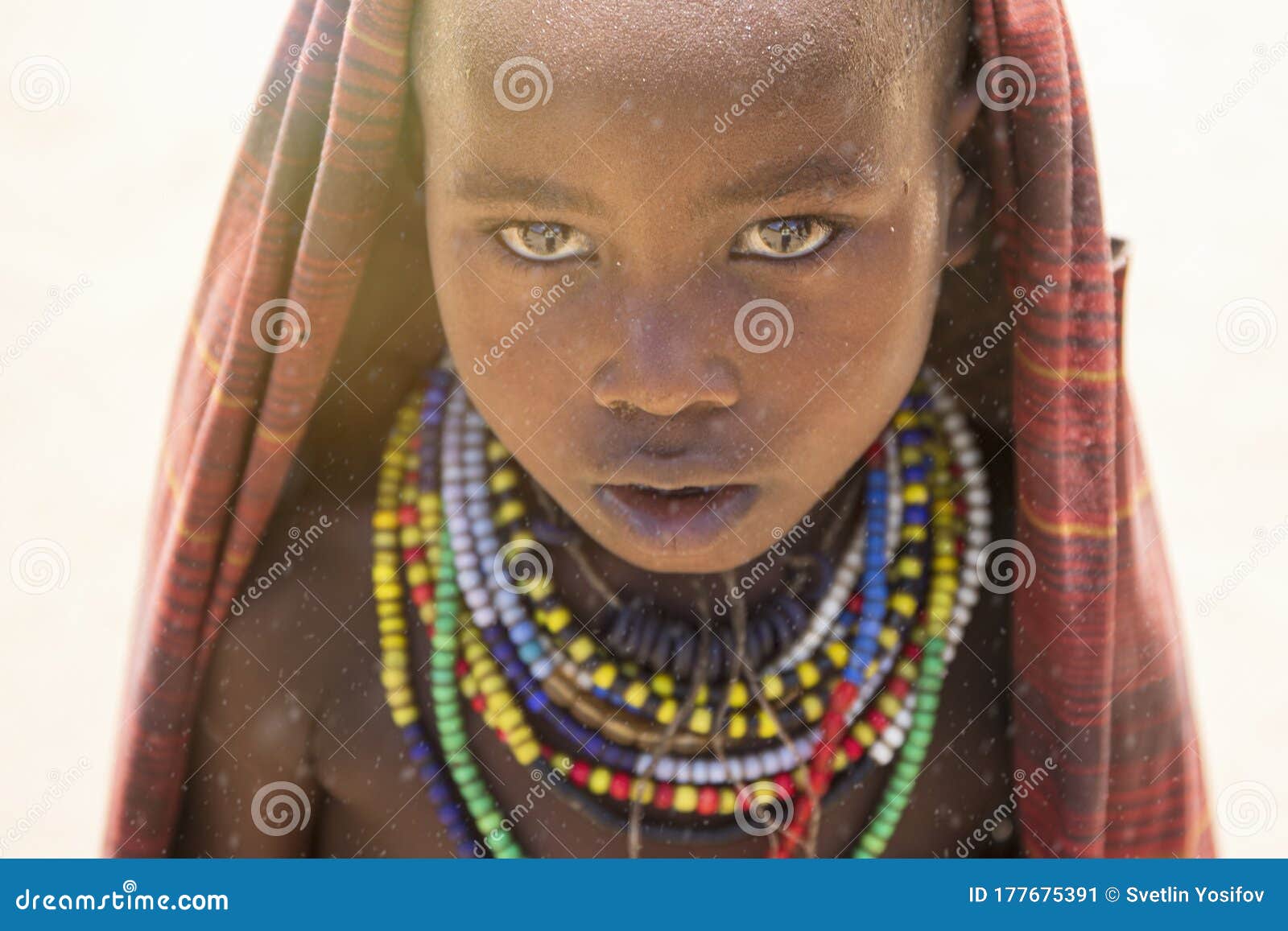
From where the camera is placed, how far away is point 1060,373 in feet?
4.12

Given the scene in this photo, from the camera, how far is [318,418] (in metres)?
1.42

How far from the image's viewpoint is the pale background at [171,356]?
253 centimetres

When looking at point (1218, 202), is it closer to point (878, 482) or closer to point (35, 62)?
point (878, 482)

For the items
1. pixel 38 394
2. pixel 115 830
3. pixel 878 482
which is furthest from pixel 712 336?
pixel 38 394
